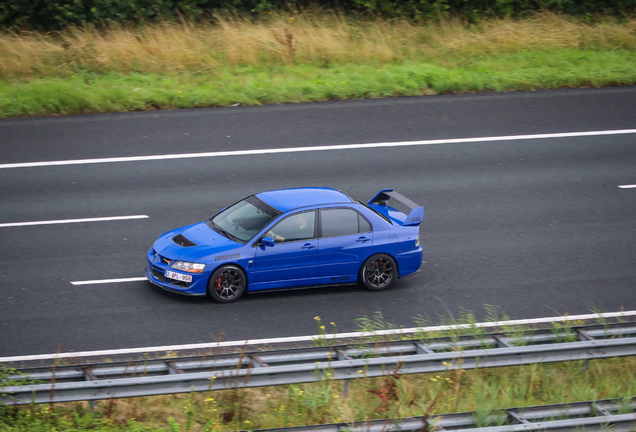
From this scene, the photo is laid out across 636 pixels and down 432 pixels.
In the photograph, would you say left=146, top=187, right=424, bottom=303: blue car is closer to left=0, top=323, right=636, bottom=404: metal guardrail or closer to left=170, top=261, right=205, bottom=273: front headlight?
left=170, top=261, right=205, bottom=273: front headlight

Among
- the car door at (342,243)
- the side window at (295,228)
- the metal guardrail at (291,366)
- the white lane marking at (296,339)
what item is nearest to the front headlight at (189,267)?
the side window at (295,228)

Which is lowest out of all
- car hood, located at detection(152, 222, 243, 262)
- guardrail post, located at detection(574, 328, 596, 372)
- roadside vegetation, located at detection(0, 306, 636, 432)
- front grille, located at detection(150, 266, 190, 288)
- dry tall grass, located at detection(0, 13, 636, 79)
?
roadside vegetation, located at detection(0, 306, 636, 432)

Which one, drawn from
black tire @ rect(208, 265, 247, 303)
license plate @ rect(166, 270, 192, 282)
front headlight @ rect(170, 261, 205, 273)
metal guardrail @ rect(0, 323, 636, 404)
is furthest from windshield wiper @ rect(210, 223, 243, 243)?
metal guardrail @ rect(0, 323, 636, 404)

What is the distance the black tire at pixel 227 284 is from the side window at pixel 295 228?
715 millimetres

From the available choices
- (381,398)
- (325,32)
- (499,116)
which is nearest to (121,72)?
(325,32)

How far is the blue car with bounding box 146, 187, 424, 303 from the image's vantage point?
10234mm

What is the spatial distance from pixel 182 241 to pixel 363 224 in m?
2.67

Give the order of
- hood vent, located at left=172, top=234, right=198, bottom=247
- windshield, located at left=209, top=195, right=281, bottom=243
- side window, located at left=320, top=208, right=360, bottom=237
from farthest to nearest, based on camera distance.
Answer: side window, located at left=320, top=208, right=360, bottom=237 → windshield, located at left=209, top=195, right=281, bottom=243 → hood vent, located at left=172, top=234, right=198, bottom=247

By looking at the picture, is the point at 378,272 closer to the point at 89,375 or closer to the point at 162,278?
the point at 162,278

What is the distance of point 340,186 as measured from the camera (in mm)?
14656

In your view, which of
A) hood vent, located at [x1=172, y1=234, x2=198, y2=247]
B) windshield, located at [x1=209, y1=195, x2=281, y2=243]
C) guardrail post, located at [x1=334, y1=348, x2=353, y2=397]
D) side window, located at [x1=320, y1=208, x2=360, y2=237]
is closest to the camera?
guardrail post, located at [x1=334, y1=348, x2=353, y2=397]

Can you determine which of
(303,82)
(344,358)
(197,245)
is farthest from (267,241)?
(303,82)

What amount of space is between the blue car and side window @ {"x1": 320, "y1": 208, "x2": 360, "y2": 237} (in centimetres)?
1

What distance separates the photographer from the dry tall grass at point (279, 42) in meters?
20.7
